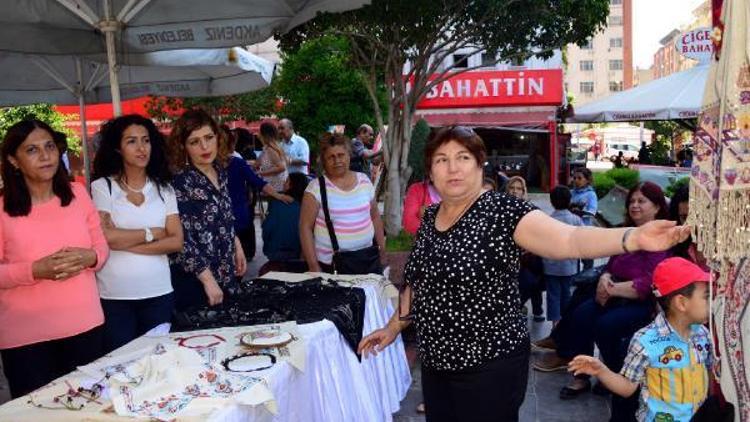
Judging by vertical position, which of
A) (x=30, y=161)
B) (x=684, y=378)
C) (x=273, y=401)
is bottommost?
(x=684, y=378)

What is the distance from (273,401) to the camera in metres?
2.31

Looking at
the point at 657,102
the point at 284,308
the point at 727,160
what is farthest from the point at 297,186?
the point at 657,102

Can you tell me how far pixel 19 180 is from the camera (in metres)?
2.88

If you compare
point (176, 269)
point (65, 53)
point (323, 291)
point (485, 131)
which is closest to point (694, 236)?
point (323, 291)

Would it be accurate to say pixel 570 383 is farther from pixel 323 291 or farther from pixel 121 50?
pixel 121 50

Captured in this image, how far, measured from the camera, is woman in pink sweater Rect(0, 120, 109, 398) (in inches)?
110

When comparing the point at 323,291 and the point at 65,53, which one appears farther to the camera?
the point at 65,53

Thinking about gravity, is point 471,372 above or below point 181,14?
below

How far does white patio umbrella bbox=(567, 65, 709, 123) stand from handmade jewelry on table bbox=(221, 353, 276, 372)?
842 cm

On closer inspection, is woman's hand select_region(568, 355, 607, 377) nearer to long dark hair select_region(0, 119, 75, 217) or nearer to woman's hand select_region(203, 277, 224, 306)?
woman's hand select_region(203, 277, 224, 306)

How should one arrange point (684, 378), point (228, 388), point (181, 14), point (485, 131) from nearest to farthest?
point (228, 388) < point (684, 378) < point (181, 14) < point (485, 131)

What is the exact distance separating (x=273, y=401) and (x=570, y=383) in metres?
3.08

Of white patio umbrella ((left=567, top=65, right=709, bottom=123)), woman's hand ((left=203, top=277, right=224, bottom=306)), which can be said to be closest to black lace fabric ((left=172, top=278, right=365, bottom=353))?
woman's hand ((left=203, top=277, right=224, bottom=306))

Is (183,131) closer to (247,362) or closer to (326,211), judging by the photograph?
(326,211)
